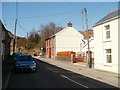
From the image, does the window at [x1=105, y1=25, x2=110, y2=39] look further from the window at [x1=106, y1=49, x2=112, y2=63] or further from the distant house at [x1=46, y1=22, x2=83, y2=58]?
the distant house at [x1=46, y1=22, x2=83, y2=58]

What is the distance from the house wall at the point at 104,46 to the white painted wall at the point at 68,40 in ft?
117

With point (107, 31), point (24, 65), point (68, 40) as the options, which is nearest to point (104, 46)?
point (107, 31)

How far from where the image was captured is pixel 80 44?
219 ft

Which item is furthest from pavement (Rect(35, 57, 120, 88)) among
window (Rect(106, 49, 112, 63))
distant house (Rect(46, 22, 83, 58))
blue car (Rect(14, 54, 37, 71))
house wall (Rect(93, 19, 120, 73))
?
distant house (Rect(46, 22, 83, 58))

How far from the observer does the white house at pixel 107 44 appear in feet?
84.1

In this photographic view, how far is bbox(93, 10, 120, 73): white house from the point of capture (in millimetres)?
25641

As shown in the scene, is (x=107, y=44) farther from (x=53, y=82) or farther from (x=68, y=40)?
(x=68, y=40)

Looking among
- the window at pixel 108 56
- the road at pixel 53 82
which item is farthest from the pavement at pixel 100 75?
the window at pixel 108 56

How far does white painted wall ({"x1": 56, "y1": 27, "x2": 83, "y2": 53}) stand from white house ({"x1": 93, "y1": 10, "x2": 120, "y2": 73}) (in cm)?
Result: 3572

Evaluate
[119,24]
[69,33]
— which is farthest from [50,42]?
[119,24]

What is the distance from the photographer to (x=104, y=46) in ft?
93.6

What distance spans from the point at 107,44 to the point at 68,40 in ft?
131

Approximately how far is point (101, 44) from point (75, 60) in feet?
52.6

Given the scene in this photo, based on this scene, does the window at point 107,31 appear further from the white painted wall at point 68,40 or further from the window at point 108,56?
the white painted wall at point 68,40
